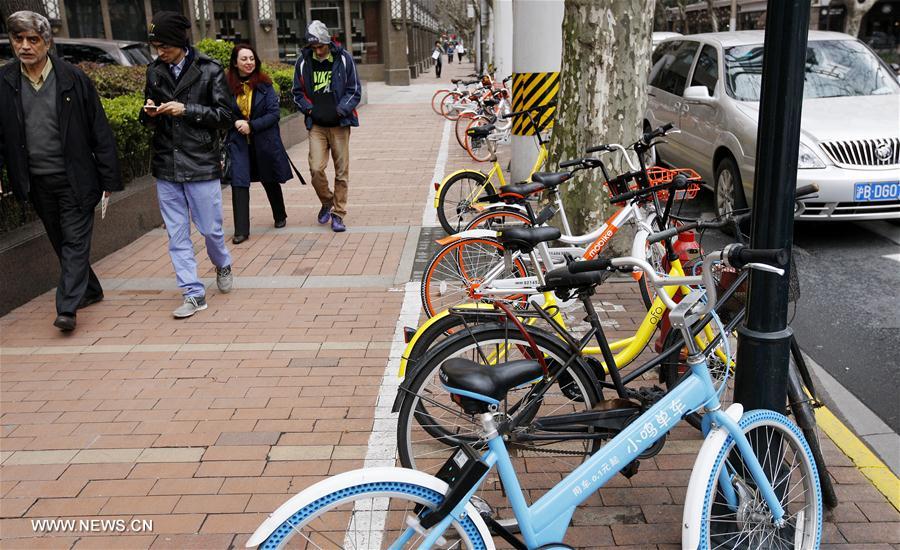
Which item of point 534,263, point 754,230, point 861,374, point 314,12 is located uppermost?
point 314,12

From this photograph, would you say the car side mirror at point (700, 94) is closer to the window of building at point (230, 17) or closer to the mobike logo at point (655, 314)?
the mobike logo at point (655, 314)

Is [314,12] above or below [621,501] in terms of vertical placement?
above

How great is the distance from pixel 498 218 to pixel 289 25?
103 feet

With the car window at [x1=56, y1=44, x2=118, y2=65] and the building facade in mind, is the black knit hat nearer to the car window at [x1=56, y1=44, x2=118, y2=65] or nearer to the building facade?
the car window at [x1=56, y1=44, x2=118, y2=65]

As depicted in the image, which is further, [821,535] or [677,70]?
[677,70]

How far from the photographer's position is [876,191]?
675 centimetres

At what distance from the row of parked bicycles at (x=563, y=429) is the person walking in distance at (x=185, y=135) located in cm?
264

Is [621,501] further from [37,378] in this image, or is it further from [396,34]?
[396,34]

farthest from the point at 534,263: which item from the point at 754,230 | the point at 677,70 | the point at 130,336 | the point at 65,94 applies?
the point at 677,70

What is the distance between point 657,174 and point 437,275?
1.58m

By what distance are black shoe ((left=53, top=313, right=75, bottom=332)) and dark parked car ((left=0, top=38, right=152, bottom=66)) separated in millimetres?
9460

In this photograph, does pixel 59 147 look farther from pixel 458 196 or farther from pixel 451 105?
pixel 451 105

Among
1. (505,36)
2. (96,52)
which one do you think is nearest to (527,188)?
(96,52)

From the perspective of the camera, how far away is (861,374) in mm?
4645
